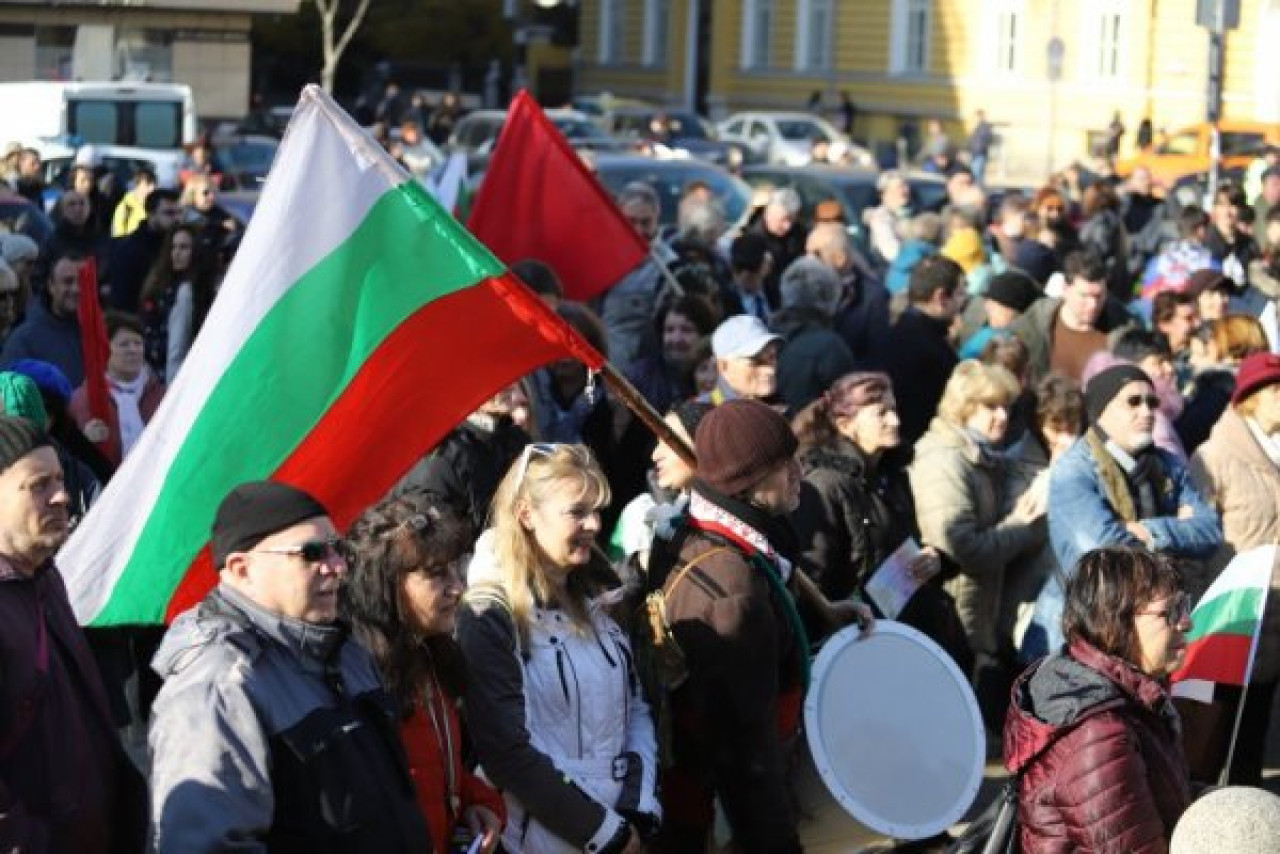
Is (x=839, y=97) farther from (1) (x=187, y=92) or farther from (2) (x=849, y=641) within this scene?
(2) (x=849, y=641)

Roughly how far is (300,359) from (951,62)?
137ft

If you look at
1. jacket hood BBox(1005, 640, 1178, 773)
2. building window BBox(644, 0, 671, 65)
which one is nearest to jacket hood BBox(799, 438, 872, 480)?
jacket hood BBox(1005, 640, 1178, 773)

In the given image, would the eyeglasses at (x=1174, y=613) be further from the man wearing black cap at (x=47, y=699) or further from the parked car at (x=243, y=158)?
the parked car at (x=243, y=158)

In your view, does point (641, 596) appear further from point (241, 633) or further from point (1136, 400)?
point (1136, 400)

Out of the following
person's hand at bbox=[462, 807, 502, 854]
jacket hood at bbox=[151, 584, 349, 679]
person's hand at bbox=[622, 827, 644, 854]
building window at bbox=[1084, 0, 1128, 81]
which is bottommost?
person's hand at bbox=[622, 827, 644, 854]

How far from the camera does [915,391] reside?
10.1 metres

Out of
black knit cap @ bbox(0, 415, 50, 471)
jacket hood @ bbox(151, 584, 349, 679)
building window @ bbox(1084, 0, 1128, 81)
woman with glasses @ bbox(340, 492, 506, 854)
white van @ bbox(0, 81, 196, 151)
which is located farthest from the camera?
building window @ bbox(1084, 0, 1128, 81)

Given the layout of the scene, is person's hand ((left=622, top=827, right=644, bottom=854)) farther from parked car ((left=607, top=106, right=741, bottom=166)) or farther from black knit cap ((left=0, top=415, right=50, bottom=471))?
parked car ((left=607, top=106, right=741, bottom=166))

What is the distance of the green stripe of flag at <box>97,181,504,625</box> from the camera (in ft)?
17.6

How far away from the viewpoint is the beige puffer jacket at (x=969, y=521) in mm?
8062

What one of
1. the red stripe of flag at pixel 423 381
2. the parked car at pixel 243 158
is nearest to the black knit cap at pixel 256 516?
the red stripe of flag at pixel 423 381

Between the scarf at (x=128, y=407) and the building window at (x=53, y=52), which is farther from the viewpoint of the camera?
the building window at (x=53, y=52)

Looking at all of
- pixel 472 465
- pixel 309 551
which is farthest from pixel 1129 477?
pixel 309 551

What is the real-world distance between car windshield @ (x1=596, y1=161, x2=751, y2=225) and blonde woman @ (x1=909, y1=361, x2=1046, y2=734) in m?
9.90
